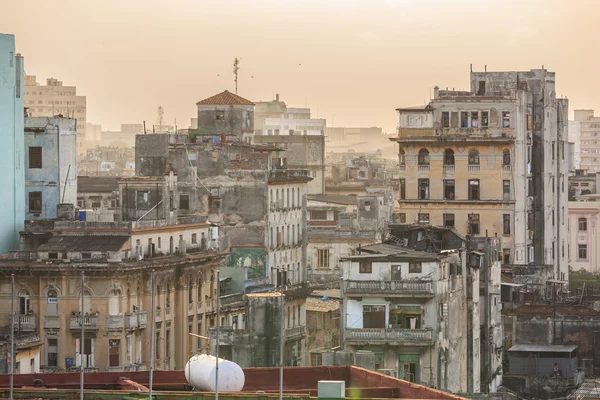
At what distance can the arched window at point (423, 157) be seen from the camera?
5620 inches

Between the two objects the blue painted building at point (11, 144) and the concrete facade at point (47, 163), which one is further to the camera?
the concrete facade at point (47, 163)

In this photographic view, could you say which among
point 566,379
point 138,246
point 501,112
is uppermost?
point 501,112

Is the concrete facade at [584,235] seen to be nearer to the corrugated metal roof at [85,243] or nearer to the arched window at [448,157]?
the arched window at [448,157]

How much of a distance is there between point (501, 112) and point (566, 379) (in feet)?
115

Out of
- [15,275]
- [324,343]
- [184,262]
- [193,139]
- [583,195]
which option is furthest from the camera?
[583,195]

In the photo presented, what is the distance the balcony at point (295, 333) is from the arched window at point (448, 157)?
969 inches

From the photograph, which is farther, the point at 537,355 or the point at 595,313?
the point at 595,313

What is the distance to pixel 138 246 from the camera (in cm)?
10719

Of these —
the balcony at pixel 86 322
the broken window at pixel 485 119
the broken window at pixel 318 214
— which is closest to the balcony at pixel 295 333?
the balcony at pixel 86 322

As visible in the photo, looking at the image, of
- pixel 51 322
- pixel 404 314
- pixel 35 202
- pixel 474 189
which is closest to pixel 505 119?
pixel 474 189

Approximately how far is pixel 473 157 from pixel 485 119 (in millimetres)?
2798

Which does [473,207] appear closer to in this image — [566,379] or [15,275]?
[566,379]

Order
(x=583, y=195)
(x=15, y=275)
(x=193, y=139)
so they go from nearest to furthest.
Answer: (x=15, y=275)
(x=193, y=139)
(x=583, y=195)

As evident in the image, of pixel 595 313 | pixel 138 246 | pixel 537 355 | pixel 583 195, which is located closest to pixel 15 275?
pixel 138 246
